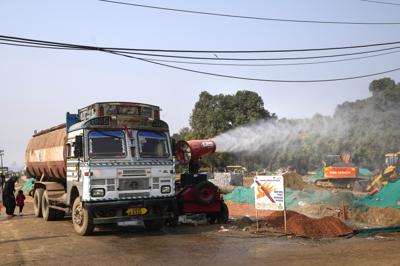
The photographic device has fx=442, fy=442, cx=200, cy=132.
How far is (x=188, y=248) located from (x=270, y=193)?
10.9 ft

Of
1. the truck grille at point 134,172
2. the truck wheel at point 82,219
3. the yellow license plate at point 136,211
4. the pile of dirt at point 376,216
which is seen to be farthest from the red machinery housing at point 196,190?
the pile of dirt at point 376,216

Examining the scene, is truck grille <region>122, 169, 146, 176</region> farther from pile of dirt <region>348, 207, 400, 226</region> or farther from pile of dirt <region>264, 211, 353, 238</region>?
pile of dirt <region>348, 207, 400, 226</region>

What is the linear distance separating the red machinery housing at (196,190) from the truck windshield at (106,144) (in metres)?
2.57

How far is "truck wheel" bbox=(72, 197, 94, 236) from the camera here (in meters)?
12.3

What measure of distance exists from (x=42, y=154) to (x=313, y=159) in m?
45.1

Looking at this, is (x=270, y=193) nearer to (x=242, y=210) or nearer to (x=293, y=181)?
(x=242, y=210)

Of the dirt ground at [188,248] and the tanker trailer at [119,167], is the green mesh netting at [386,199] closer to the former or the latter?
the dirt ground at [188,248]

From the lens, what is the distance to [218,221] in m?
15.0

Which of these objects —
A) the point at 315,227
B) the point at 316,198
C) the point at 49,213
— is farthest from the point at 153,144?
the point at 316,198

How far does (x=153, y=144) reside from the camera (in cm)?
1317

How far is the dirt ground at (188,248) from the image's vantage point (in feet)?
29.8

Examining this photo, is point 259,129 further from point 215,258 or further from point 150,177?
point 215,258

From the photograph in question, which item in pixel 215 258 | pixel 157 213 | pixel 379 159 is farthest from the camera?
pixel 379 159

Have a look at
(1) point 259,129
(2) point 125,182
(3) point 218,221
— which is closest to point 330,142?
(1) point 259,129
